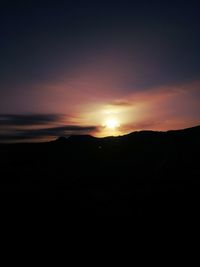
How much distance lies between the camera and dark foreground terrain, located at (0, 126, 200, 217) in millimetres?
20422

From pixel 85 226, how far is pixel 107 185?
1074cm

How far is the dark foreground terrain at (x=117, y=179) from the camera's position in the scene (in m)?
20.4

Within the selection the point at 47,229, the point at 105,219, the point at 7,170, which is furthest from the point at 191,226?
the point at 7,170

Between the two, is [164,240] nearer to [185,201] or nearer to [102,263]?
[102,263]

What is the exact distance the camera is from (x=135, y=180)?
27.8 m

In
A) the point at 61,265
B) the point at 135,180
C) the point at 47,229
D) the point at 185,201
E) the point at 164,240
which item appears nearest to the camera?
the point at 61,265

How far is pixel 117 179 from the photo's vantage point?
2973 cm

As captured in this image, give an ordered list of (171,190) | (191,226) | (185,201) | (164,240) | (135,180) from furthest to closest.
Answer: (135,180) < (171,190) < (185,201) < (191,226) < (164,240)

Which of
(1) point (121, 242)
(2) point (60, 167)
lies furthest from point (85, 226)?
(2) point (60, 167)

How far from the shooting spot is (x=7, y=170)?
37938 mm

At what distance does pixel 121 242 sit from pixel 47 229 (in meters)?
5.52

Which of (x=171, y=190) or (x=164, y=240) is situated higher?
(x=171, y=190)

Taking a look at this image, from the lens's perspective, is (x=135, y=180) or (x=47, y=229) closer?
(x=47, y=229)

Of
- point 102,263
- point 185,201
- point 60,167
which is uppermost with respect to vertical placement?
point 60,167
